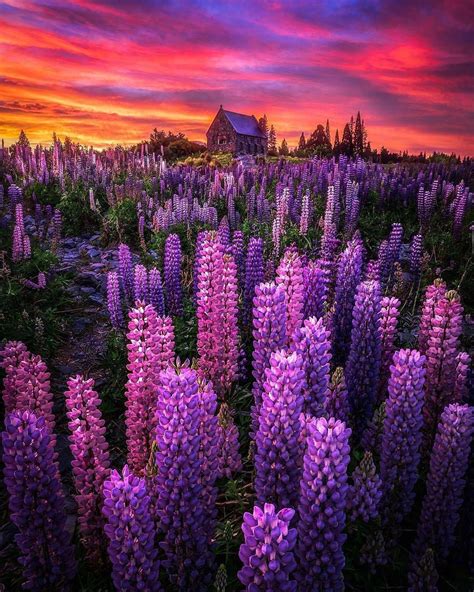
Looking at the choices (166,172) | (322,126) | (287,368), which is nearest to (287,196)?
(166,172)

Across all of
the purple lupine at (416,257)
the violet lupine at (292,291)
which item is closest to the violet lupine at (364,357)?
the violet lupine at (292,291)

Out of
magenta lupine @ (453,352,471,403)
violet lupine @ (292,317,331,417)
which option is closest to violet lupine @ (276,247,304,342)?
violet lupine @ (292,317,331,417)

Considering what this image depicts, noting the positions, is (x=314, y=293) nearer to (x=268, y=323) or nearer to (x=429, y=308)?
(x=429, y=308)

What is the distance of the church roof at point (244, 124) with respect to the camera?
1897 inches

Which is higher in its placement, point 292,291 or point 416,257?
point 292,291

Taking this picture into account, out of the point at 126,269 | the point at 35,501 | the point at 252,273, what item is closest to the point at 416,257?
the point at 252,273

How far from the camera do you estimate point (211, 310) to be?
3.80 metres

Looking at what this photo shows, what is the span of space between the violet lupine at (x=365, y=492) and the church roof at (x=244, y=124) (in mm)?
48918

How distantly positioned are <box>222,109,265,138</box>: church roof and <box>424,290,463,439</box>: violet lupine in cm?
4784

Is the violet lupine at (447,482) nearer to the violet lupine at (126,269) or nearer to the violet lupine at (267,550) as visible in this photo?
the violet lupine at (267,550)

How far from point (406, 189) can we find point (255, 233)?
5.33 metres

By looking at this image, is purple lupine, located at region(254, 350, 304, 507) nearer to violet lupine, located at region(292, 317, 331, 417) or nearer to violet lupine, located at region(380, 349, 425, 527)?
violet lupine, located at region(292, 317, 331, 417)

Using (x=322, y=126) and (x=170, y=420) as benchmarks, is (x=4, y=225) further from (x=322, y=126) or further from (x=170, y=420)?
(x=322, y=126)

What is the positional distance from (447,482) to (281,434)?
4.02 feet
